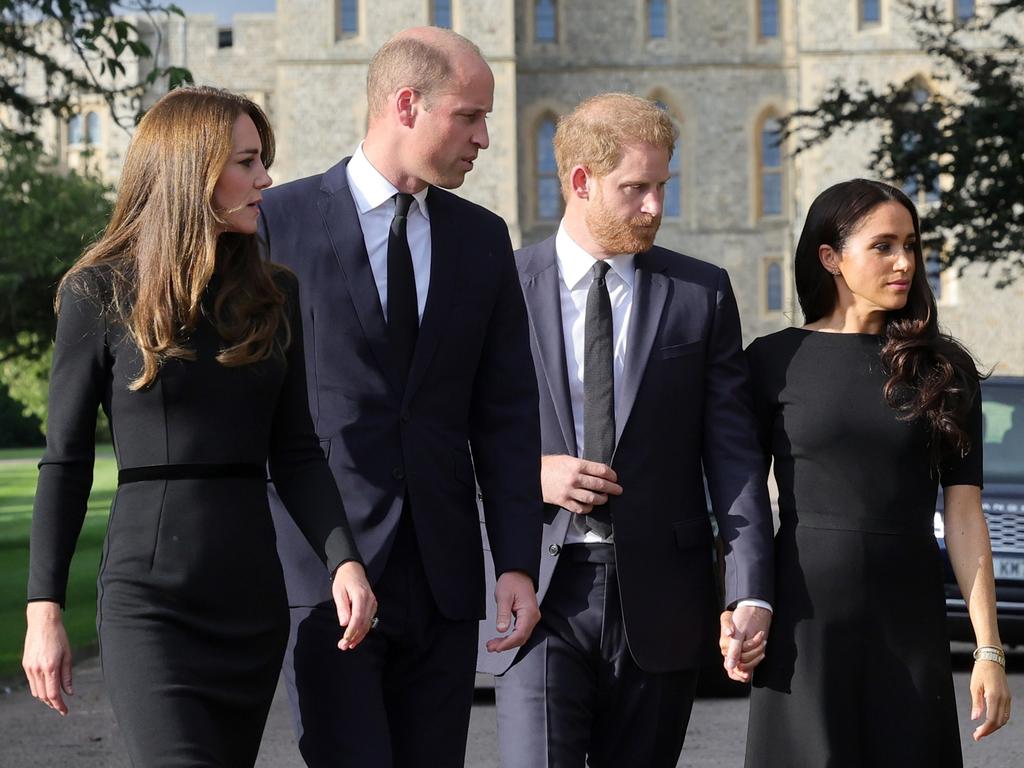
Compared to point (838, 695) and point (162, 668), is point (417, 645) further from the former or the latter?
point (838, 695)

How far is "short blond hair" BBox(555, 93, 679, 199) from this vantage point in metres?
4.11

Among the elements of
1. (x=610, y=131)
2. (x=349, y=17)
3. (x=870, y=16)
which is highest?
(x=349, y=17)

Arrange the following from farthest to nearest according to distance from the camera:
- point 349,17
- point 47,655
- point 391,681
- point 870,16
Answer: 1. point 349,17
2. point 870,16
3. point 391,681
4. point 47,655

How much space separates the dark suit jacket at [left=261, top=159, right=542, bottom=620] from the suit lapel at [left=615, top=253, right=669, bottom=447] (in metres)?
Result: 0.36

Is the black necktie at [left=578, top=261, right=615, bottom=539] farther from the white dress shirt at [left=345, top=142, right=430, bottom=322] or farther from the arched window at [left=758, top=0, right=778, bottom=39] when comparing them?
the arched window at [left=758, top=0, right=778, bottom=39]

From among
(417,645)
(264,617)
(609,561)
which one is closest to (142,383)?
(264,617)

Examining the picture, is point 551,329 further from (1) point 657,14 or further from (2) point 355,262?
(1) point 657,14

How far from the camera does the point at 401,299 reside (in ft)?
12.0

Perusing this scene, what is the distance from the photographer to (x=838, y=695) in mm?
3855

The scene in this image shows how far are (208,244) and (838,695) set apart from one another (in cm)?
172

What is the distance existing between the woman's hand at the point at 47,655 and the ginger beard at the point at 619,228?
1.69 metres

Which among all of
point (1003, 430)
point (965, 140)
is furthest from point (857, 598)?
point (965, 140)

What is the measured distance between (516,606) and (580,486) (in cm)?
48

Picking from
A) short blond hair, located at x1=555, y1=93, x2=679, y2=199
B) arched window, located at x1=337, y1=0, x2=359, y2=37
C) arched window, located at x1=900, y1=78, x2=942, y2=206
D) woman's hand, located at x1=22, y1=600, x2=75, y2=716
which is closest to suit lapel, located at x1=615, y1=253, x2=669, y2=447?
short blond hair, located at x1=555, y1=93, x2=679, y2=199
